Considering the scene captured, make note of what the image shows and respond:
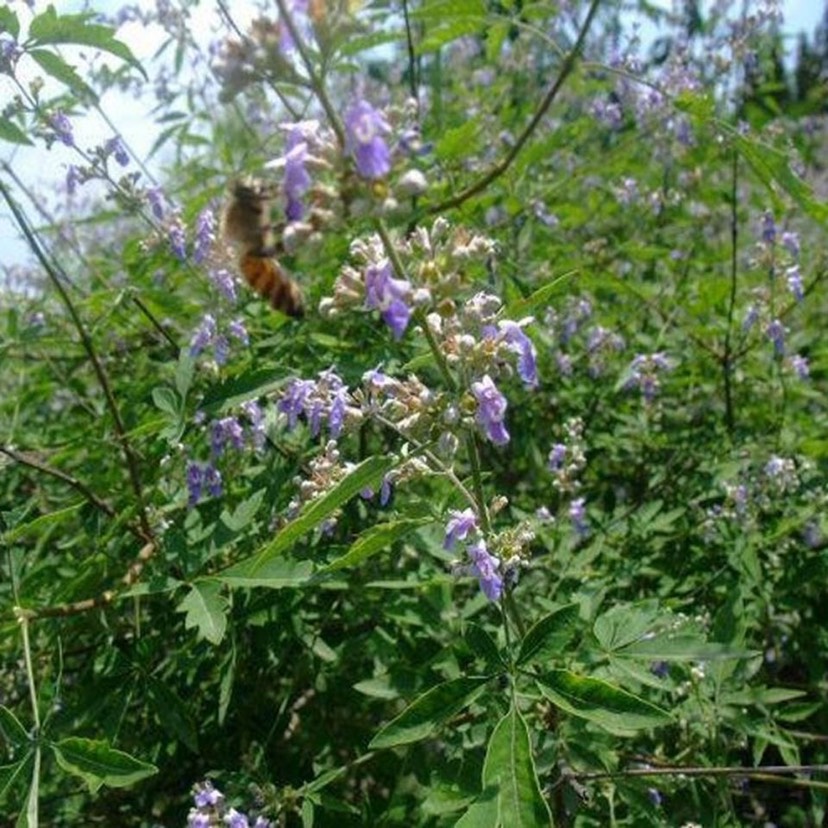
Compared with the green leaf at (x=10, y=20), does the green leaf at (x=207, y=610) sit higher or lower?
lower

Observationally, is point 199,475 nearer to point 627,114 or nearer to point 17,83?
point 17,83

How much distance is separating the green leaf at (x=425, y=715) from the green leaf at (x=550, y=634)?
133 millimetres

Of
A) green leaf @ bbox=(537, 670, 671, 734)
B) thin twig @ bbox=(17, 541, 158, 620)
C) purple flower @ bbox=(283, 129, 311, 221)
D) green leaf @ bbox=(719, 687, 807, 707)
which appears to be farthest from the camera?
green leaf @ bbox=(719, 687, 807, 707)

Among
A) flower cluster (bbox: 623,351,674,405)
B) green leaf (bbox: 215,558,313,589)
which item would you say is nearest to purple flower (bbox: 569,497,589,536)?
flower cluster (bbox: 623,351,674,405)

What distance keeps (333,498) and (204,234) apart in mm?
1999

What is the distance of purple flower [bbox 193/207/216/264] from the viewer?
3.34m

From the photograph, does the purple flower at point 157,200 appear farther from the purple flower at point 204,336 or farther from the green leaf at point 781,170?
the green leaf at point 781,170

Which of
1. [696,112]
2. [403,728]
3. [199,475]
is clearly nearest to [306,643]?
[199,475]

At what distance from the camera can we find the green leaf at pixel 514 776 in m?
1.74

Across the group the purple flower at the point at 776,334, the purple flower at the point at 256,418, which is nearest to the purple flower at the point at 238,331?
the purple flower at the point at 256,418

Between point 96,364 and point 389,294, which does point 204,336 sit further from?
point 389,294

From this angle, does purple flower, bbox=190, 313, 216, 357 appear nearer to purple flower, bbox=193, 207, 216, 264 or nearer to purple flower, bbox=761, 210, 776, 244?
purple flower, bbox=193, 207, 216, 264

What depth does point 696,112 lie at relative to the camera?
2.19 meters

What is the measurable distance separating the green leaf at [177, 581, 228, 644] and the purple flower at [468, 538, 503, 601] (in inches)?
24.2
